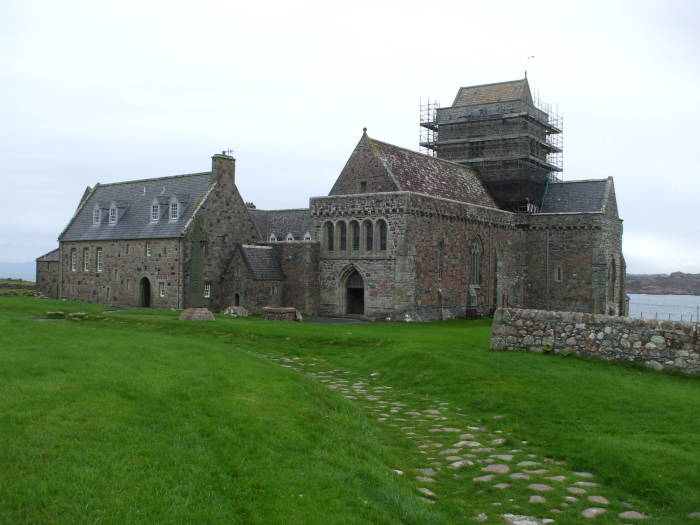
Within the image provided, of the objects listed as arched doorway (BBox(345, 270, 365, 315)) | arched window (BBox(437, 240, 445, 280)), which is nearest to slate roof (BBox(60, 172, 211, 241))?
arched doorway (BBox(345, 270, 365, 315))

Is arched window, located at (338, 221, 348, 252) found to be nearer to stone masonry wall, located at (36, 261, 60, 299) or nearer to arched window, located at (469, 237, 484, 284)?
arched window, located at (469, 237, 484, 284)

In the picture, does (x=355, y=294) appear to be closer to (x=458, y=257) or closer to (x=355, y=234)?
(x=355, y=234)

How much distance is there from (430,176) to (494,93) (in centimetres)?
1710

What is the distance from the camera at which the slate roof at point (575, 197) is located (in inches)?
2051

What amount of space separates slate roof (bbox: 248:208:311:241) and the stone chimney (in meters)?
11.6

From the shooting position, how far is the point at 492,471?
426 inches

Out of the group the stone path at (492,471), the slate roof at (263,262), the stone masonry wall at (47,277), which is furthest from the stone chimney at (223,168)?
the stone path at (492,471)

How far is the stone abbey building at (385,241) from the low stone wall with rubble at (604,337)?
727 inches

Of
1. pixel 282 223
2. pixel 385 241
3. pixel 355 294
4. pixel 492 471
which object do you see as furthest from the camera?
pixel 282 223

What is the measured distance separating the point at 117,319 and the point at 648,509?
26977mm

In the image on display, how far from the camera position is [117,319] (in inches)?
1248

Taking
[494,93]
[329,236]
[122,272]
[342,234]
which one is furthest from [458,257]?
[122,272]

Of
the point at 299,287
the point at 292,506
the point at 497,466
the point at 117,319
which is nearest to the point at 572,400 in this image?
the point at 497,466

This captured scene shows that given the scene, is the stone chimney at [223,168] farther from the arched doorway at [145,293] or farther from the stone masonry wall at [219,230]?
the arched doorway at [145,293]
